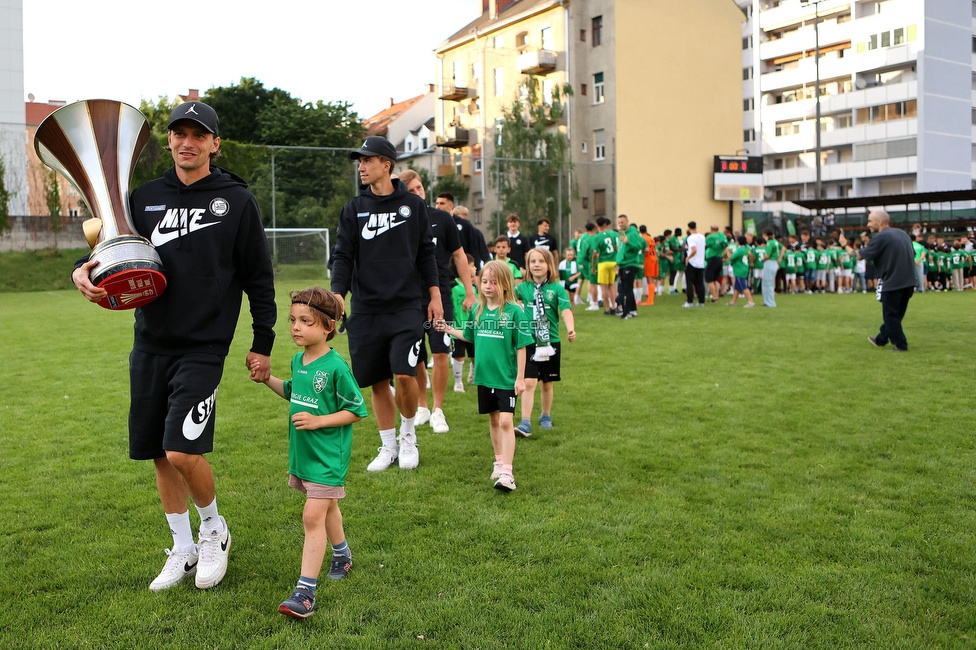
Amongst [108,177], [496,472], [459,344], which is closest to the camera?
[108,177]

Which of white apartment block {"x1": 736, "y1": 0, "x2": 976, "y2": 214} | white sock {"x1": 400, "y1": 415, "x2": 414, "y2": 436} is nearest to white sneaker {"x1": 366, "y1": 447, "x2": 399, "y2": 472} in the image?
white sock {"x1": 400, "y1": 415, "x2": 414, "y2": 436}

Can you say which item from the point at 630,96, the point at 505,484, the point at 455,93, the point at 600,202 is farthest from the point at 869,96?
the point at 505,484

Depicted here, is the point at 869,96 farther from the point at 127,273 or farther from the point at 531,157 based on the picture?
the point at 127,273

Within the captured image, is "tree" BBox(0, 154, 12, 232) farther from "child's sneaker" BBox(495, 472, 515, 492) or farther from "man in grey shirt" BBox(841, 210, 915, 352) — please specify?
"child's sneaker" BBox(495, 472, 515, 492)

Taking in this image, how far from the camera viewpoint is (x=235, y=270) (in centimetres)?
395

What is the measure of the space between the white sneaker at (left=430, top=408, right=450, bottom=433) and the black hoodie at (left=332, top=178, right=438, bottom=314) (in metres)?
1.57

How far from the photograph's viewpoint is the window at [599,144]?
4244cm

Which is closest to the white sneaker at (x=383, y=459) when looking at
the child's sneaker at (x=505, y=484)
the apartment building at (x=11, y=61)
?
the child's sneaker at (x=505, y=484)

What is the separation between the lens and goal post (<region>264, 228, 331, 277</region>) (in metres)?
29.2

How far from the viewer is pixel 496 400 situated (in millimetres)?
5625

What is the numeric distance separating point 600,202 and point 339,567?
38.7m

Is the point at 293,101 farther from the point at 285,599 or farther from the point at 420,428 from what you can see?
the point at 285,599

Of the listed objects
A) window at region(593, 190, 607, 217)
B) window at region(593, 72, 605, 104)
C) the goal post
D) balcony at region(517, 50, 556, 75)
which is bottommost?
the goal post

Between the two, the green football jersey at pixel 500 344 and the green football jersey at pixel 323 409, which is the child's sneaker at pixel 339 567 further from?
the green football jersey at pixel 500 344
